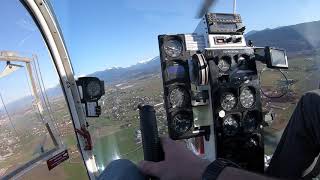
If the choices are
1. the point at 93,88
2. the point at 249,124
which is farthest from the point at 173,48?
the point at 249,124

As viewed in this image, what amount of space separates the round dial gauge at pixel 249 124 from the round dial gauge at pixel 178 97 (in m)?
0.50

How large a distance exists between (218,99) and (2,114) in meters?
1.57

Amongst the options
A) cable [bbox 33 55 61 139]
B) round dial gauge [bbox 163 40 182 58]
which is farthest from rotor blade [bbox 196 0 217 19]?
cable [bbox 33 55 61 139]

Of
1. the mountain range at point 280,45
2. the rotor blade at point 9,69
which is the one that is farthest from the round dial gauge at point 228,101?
the rotor blade at point 9,69

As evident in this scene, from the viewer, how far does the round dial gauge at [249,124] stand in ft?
10.0

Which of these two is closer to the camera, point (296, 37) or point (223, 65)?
point (296, 37)

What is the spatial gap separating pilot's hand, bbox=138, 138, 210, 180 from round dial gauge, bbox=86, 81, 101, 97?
1.58 m

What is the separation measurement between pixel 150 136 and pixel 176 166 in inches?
4.6

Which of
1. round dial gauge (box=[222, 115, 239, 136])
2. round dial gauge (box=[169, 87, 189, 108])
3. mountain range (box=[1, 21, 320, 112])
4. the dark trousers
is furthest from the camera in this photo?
round dial gauge (box=[222, 115, 239, 136])

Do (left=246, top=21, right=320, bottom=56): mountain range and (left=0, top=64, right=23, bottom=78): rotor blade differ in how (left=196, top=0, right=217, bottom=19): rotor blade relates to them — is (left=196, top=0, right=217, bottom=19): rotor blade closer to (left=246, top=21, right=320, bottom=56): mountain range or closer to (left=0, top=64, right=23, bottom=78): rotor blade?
(left=246, top=21, right=320, bottom=56): mountain range

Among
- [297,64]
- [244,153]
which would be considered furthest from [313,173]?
[244,153]

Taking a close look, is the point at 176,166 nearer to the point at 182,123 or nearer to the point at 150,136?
the point at 150,136

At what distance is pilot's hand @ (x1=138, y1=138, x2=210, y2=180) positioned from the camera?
2.86ft

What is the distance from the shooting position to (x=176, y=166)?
88 centimetres
